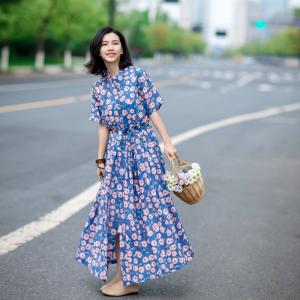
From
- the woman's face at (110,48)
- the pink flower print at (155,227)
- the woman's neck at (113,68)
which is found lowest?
the pink flower print at (155,227)

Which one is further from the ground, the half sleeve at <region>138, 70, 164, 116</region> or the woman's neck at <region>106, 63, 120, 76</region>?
the woman's neck at <region>106, 63, 120, 76</region>

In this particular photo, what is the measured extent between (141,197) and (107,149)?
376 millimetres

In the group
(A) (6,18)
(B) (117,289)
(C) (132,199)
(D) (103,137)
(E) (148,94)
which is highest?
(A) (6,18)

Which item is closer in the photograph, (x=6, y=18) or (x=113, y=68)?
(x=113, y=68)

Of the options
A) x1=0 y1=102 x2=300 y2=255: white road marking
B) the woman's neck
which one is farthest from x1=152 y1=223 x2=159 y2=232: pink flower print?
x1=0 y1=102 x2=300 y2=255: white road marking

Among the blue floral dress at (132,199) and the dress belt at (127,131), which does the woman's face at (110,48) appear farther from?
the dress belt at (127,131)

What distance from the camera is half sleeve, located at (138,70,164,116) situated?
4094 millimetres

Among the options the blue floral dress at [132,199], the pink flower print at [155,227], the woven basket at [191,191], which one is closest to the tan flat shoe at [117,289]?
the blue floral dress at [132,199]

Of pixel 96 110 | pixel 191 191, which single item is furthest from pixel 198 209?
pixel 96 110

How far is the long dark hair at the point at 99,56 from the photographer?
4051mm

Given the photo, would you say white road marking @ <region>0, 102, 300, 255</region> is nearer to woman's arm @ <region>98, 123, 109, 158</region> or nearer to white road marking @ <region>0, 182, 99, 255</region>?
white road marking @ <region>0, 182, 99, 255</region>

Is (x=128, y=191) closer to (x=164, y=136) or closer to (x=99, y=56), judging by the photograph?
(x=164, y=136)

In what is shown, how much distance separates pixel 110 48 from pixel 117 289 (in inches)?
56.5

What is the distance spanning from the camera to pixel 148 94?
162 inches
